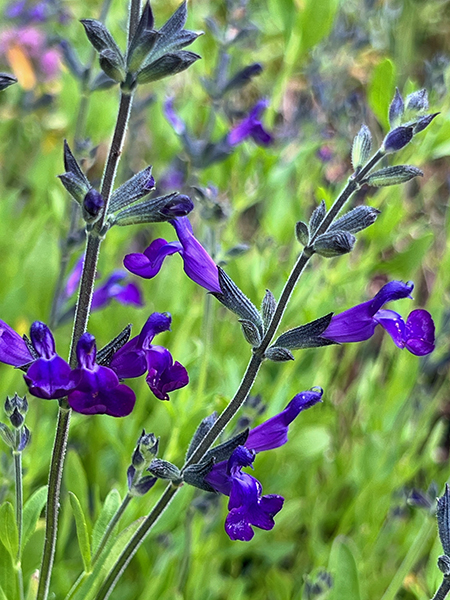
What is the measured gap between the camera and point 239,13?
2.51 metres

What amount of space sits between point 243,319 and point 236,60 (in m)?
2.36

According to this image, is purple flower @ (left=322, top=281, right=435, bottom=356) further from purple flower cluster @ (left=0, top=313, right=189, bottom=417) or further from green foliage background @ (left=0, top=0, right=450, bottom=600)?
green foliage background @ (left=0, top=0, right=450, bottom=600)

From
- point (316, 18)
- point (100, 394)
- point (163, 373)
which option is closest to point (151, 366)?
point (163, 373)

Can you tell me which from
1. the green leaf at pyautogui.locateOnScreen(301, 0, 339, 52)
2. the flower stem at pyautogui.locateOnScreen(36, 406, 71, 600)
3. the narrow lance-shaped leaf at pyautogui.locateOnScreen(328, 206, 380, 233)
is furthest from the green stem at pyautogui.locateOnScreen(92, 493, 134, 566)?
the green leaf at pyautogui.locateOnScreen(301, 0, 339, 52)

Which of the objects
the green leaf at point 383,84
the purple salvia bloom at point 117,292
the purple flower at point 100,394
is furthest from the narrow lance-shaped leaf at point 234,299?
the green leaf at point 383,84

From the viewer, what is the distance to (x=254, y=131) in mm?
2027

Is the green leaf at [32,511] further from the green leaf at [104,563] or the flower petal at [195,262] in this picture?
the flower petal at [195,262]

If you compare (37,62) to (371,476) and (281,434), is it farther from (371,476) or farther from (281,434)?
(281,434)

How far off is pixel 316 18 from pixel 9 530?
6.35 feet

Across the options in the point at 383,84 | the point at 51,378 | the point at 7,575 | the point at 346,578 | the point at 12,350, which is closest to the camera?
the point at 51,378

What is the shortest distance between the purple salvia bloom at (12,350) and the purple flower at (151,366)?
0.44 ft

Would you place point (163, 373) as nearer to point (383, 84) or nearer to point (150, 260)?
point (150, 260)

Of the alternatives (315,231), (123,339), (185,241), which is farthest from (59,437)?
(315,231)

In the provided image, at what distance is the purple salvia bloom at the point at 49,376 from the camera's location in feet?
2.75
